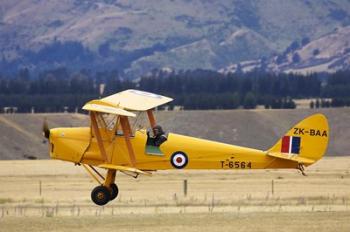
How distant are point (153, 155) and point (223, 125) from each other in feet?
228

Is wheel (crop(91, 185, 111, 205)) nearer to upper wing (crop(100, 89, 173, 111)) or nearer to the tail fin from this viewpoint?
upper wing (crop(100, 89, 173, 111))

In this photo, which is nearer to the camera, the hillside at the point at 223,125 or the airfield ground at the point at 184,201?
the airfield ground at the point at 184,201

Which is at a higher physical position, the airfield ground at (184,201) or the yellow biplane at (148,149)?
the yellow biplane at (148,149)

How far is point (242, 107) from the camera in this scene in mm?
118375

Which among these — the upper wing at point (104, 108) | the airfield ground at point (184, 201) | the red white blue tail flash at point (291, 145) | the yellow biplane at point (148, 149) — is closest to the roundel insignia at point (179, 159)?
the yellow biplane at point (148, 149)

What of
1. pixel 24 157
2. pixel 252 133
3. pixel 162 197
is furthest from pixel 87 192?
pixel 252 133

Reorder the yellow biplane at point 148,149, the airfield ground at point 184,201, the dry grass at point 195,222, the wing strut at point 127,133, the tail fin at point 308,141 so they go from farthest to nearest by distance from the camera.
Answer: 1. the wing strut at point 127,133
2. the yellow biplane at point 148,149
3. the tail fin at point 308,141
4. the airfield ground at point 184,201
5. the dry grass at point 195,222

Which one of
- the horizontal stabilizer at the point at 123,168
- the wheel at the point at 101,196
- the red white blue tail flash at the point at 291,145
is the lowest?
the wheel at the point at 101,196

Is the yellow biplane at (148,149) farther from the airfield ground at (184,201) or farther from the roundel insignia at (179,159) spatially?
the airfield ground at (184,201)

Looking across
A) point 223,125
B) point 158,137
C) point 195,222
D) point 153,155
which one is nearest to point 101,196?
point 153,155

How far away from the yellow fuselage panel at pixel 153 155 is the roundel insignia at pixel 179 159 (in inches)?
2.1

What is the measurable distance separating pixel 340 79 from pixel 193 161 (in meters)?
120

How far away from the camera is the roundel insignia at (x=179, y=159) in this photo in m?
34.3

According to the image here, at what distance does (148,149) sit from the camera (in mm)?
34281
